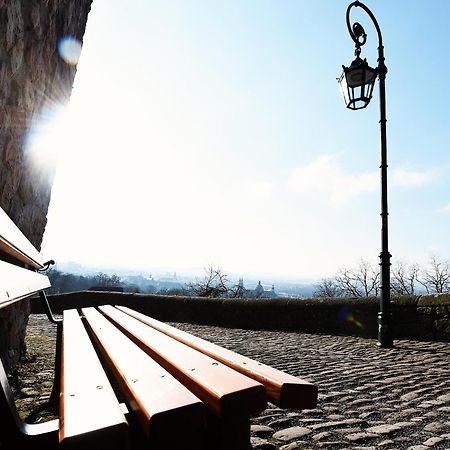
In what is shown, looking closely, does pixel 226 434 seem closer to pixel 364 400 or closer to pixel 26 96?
pixel 364 400

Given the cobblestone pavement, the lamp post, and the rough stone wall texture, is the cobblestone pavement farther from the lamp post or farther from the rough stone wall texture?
the rough stone wall texture

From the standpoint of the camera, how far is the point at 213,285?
19141mm

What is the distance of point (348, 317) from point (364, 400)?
4626 millimetres

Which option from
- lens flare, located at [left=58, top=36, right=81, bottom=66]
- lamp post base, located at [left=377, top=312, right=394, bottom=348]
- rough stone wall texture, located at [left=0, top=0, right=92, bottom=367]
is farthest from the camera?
lamp post base, located at [left=377, top=312, right=394, bottom=348]

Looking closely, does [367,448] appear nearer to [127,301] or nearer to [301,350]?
[301,350]

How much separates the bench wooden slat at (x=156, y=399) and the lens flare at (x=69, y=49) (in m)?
3.75

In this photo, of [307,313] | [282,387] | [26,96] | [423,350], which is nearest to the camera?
[282,387]

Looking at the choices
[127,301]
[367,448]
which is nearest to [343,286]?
[127,301]

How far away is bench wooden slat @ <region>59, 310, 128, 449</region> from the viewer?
2.57 feet

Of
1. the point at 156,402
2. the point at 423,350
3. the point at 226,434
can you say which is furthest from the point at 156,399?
the point at 423,350

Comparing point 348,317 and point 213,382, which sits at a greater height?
point 213,382

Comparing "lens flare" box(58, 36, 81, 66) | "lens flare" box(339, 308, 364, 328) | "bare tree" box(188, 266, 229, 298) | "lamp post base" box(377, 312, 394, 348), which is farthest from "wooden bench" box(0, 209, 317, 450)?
"bare tree" box(188, 266, 229, 298)

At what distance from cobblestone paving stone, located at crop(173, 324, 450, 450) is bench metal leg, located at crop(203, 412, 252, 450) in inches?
42.7

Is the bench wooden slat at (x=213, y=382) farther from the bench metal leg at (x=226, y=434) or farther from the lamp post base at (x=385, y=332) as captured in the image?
the lamp post base at (x=385, y=332)
